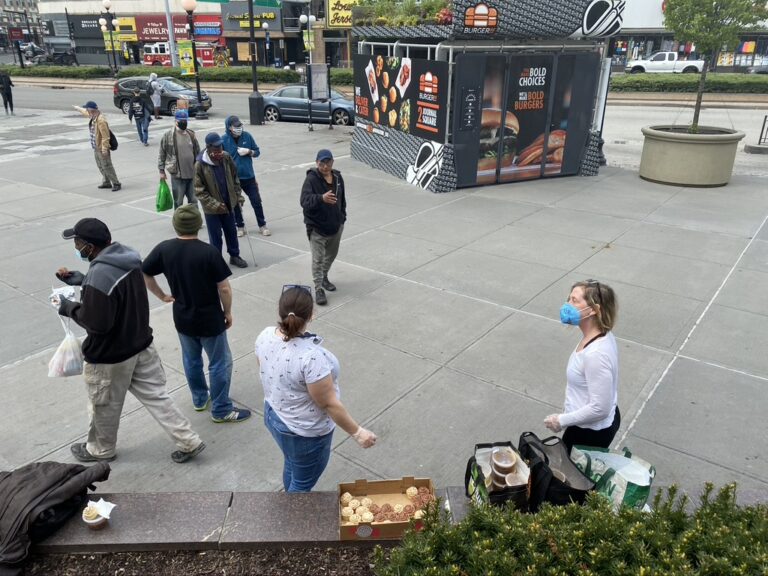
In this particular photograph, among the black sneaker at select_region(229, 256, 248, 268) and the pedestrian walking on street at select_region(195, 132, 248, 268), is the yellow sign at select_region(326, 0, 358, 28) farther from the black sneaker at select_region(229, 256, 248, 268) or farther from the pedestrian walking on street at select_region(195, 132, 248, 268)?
the black sneaker at select_region(229, 256, 248, 268)

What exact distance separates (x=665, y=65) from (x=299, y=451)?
43.3 meters

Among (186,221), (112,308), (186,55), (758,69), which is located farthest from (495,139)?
(758,69)

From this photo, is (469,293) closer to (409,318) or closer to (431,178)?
(409,318)

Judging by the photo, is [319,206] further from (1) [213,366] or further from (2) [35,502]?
(2) [35,502]

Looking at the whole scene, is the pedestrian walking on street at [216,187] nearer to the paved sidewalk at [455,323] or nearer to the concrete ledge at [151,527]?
the paved sidewalk at [455,323]

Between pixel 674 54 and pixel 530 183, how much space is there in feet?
110

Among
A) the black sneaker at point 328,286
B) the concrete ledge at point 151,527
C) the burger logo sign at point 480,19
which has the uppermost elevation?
the burger logo sign at point 480,19

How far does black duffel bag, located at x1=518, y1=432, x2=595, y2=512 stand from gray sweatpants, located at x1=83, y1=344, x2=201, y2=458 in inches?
95.9

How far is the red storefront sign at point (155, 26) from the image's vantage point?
6075 cm

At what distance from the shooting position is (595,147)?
13.3 meters

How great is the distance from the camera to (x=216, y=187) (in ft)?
24.2

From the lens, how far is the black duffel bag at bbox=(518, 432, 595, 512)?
303cm

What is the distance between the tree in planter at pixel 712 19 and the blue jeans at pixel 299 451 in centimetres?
1190

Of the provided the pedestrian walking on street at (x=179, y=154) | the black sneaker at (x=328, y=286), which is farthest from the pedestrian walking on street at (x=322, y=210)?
the pedestrian walking on street at (x=179, y=154)
